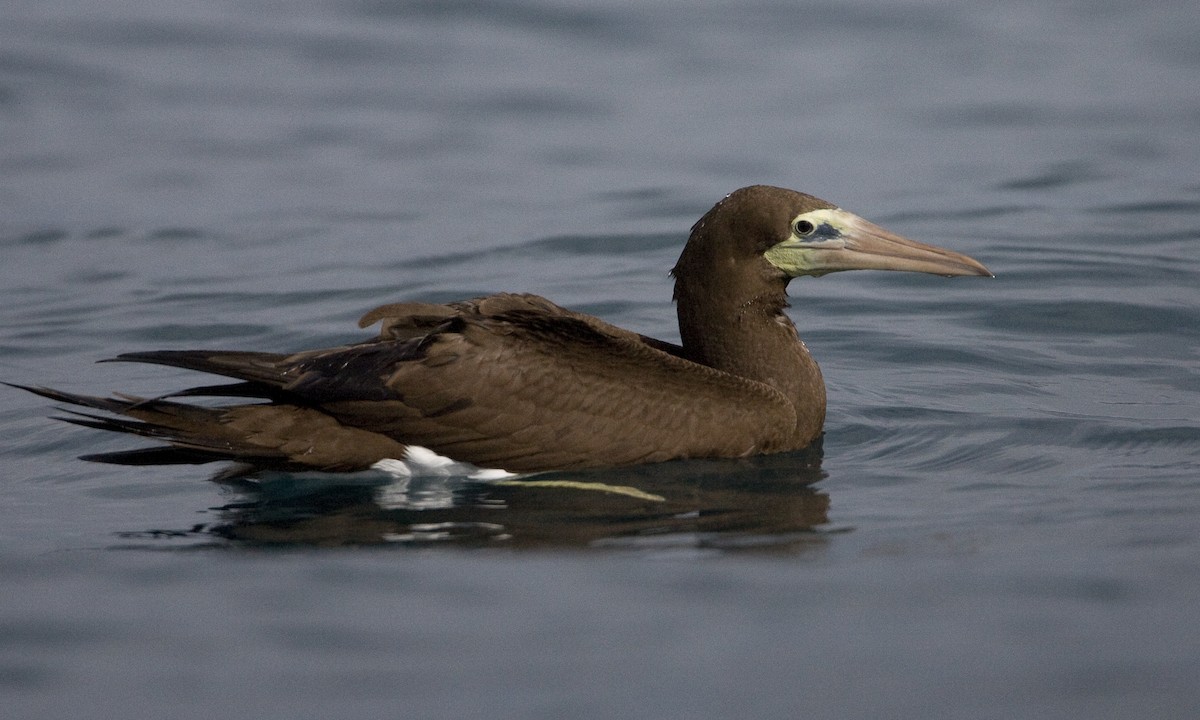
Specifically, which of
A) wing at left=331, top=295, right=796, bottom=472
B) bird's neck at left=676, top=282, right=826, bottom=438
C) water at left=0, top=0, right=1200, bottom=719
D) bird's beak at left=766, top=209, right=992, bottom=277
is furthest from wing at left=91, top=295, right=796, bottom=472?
bird's beak at left=766, top=209, right=992, bottom=277

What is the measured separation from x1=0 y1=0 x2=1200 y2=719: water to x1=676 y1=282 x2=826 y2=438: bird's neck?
33 centimetres

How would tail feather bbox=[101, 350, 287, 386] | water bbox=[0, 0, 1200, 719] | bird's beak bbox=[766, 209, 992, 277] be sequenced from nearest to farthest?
water bbox=[0, 0, 1200, 719] < tail feather bbox=[101, 350, 287, 386] < bird's beak bbox=[766, 209, 992, 277]

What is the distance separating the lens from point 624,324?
991 centimetres

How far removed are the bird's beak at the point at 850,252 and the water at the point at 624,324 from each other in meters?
0.71

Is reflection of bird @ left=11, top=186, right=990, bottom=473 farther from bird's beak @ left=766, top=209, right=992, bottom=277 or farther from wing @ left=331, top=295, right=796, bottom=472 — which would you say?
bird's beak @ left=766, top=209, right=992, bottom=277

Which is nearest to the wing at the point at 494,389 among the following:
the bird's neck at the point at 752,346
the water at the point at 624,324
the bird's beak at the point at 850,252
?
the water at the point at 624,324

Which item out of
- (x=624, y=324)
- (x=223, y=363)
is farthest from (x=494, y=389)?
(x=624, y=324)

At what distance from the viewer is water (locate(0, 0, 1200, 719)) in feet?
16.3

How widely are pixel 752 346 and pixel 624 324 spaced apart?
2.65m

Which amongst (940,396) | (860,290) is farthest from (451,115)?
(940,396)

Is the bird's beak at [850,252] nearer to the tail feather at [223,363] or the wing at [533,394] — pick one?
the wing at [533,394]

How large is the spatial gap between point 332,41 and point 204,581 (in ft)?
36.3

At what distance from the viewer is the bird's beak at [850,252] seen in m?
→ 7.25

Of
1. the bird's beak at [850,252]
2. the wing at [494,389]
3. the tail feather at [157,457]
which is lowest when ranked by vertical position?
the tail feather at [157,457]
